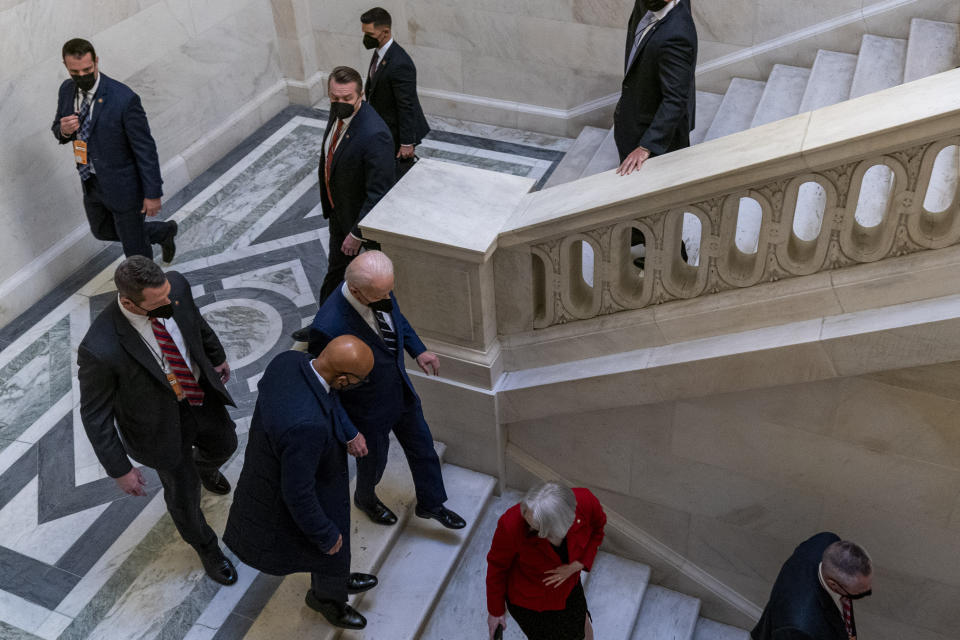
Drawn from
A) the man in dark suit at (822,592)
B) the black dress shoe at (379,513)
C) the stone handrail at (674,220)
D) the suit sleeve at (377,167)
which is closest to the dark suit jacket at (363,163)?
the suit sleeve at (377,167)

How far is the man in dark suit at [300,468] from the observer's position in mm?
3520

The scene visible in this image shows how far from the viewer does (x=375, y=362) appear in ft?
13.5

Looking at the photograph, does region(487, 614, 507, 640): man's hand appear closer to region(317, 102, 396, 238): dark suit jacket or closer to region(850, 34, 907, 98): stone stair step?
region(317, 102, 396, 238): dark suit jacket

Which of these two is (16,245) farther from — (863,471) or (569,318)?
(863,471)

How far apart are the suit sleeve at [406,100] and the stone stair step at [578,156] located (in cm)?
142

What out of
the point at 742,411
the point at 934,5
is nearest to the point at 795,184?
the point at 742,411

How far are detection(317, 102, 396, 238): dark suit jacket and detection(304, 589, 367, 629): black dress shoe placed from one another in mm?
2124

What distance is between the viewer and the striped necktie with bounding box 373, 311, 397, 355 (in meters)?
4.09

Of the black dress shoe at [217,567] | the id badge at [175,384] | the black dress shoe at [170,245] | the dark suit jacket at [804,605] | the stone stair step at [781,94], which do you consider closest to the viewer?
the dark suit jacket at [804,605]

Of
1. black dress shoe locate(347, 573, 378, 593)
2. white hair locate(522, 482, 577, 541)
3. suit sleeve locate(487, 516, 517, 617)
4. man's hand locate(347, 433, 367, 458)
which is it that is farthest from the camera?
black dress shoe locate(347, 573, 378, 593)

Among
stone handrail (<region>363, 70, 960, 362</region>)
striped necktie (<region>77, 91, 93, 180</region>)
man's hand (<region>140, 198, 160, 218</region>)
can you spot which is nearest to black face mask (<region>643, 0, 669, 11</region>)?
stone handrail (<region>363, 70, 960, 362</region>)

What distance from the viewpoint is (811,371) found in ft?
13.3

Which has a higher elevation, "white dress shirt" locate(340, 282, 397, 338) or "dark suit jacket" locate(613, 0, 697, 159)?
"dark suit jacket" locate(613, 0, 697, 159)

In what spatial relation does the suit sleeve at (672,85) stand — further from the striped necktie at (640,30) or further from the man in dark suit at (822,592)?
the man in dark suit at (822,592)
